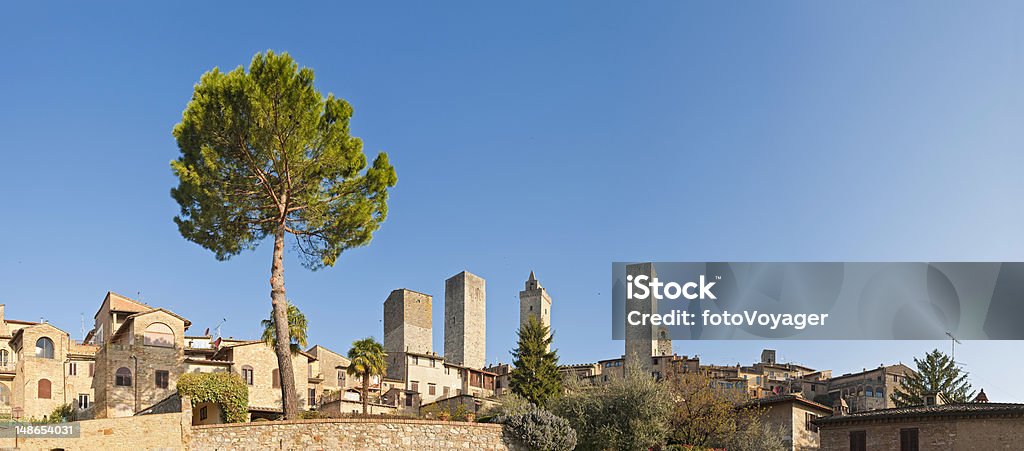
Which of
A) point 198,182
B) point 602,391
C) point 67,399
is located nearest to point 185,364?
point 67,399

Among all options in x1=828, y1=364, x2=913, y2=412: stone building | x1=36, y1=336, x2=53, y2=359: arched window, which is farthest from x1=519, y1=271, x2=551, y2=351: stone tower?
x1=36, y1=336, x2=53, y2=359: arched window

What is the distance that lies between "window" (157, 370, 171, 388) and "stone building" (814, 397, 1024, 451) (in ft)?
102

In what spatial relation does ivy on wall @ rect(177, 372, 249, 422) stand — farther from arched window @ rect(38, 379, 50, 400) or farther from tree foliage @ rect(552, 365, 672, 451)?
arched window @ rect(38, 379, 50, 400)

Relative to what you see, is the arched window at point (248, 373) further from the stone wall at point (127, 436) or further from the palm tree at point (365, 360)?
the stone wall at point (127, 436)

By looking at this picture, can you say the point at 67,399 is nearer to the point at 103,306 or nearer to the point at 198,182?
the point at 103,306

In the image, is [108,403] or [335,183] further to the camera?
[108,403]

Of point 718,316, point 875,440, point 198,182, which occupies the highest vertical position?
point 198,182

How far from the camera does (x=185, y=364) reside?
161ft

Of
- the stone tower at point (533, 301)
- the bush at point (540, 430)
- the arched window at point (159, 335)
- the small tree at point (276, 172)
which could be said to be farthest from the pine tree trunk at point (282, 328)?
the stone tower at point (533, 301)

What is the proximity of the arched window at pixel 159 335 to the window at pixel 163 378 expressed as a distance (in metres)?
1.42

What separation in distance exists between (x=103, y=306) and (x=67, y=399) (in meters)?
8.43

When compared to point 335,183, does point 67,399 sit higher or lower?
lower

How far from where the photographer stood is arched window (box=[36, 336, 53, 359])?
52.4m

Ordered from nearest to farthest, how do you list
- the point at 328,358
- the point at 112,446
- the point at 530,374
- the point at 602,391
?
the point at 112,446, the point at 602,391, the point at 530,374, the point at 328,358
